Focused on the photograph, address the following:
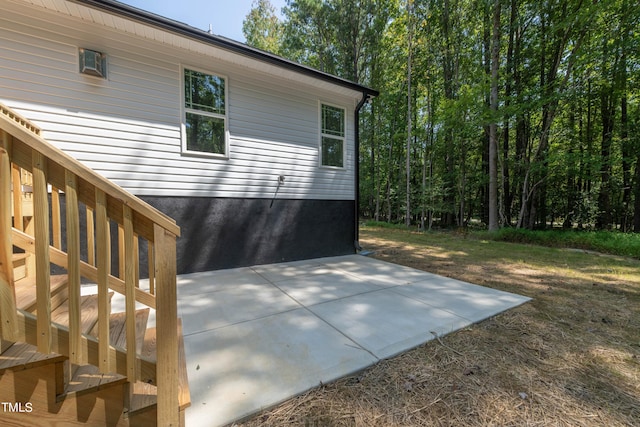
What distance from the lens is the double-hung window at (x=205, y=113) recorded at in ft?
13.1

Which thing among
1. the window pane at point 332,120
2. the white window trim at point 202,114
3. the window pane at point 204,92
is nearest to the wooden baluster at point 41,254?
the white window trim at point 202,114

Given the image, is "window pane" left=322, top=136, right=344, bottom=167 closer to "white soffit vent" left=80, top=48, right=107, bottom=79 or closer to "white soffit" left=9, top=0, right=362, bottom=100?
"white soffit" left=9, top=0, right=362, bottom=100

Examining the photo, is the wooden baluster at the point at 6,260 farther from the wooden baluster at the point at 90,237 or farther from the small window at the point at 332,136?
the small window at the point at 332,136

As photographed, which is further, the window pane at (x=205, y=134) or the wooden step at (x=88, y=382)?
the window pane at (x=205, y=134)

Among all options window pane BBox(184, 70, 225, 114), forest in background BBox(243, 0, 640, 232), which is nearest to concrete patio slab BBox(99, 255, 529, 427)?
window pane BBox(184, 70, 225, 114)

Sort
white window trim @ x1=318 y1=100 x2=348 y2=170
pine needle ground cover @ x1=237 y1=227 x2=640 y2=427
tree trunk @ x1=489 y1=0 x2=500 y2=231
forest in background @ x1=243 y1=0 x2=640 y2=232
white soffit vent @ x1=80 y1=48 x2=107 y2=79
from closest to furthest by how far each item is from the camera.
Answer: pine needle ground cover @ x1=237 y1=227 x2=640 y2=427 → white soffit vent @ x1=80 y1=48 x2=107 y2=79 → white window trim @ x1=318 y1=100 x2=348 y2=170 → forest in background @ x1=243 y1=0 x2=640 y2=232 → tree trunk @ x1=489 y1=0 x2=500 y2=231

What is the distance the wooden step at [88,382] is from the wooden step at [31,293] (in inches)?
19.4

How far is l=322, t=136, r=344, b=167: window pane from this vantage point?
5.41 meters

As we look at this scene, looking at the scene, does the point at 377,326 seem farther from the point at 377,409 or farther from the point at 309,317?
the point at 377,409

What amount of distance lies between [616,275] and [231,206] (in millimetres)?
6611

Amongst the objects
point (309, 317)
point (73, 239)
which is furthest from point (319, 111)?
point (73, 239)

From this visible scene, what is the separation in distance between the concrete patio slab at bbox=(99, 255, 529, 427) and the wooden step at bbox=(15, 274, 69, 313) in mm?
853

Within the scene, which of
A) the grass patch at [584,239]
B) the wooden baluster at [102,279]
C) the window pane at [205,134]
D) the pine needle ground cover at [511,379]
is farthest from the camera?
the grass patch at [584,239]

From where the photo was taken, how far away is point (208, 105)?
414 cm
